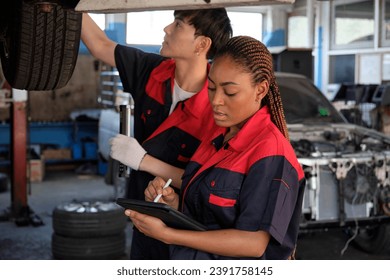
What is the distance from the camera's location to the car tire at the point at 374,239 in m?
4.47

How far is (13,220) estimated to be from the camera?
5520 mm

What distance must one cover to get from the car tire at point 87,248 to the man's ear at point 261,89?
2930 mm

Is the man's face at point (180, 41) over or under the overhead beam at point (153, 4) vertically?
under

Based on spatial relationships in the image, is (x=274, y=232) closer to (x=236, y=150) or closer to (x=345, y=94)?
(x=236, y=150)

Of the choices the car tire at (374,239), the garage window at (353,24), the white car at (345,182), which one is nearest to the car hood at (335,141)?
the white car at (345,182)

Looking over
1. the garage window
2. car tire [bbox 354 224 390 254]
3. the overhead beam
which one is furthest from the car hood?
the garage window

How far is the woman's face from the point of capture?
61.3 inches

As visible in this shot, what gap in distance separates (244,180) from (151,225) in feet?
0.90

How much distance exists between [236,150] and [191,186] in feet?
0.55

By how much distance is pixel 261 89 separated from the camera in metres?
1.59

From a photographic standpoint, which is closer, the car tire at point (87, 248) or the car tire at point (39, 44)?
the car tire at point (39, 44)

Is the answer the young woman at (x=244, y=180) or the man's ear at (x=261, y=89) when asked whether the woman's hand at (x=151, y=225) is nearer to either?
the young woman at (x=244, y=180)

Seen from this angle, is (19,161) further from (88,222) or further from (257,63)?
(257,63)

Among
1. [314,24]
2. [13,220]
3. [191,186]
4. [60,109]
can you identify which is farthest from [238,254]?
[314,24]
